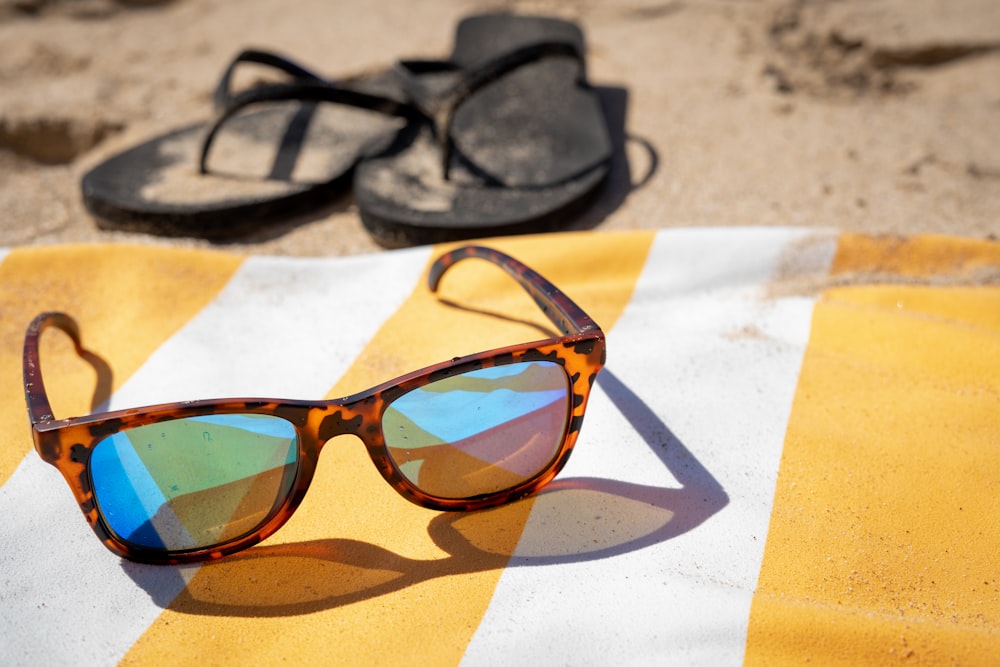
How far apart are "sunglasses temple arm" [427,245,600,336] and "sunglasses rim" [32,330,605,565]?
1.9 inches

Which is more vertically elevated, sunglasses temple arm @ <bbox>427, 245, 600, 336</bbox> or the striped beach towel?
sunglasses temple arm @ <bbox>427, 245, 600, 336</bbox>

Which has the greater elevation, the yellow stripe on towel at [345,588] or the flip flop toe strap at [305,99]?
the flip flop toe strap at [305,99]

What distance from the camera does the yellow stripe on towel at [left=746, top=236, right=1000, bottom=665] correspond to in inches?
24.2

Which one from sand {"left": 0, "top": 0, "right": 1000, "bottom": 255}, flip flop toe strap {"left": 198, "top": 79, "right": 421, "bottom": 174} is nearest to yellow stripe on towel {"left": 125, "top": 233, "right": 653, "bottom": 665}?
sand {"left": 0, "top": 0, "right": 1000, "bottom": 255}

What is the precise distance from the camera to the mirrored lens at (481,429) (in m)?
0.71

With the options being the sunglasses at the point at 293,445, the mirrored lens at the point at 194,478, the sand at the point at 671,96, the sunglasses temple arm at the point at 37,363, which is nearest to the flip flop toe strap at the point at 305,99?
the sand at the point at 671,96

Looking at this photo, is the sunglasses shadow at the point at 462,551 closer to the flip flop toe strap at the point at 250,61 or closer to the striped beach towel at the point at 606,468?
the striped beach towel at the point at 606,468

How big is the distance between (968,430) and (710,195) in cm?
73

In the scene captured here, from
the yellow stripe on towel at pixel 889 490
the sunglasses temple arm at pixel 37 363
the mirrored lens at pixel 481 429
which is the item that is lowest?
the yellow stripe on towel at pixel 889 490

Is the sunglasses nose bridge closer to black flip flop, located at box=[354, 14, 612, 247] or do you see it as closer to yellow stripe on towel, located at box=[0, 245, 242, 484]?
yellow stripe on towel, located at box=[0, 245, 242, 484]

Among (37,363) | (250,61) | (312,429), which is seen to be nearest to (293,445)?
(312,429)

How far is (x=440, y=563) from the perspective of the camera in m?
0.70

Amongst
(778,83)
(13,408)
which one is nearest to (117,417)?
(13,408)

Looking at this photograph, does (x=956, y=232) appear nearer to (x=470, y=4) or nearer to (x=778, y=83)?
(x=778, y=83)
